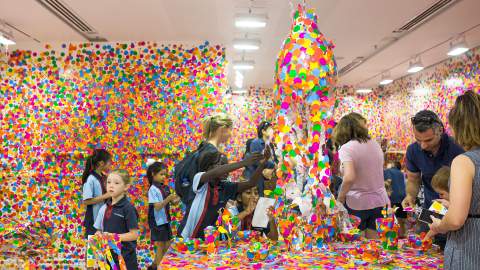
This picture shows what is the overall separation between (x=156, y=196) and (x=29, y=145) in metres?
2.13

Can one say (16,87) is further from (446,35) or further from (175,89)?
(446,35)

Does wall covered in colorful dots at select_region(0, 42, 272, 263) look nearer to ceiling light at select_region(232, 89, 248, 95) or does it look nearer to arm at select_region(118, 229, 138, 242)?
arm at select_region(118, 229, 138, 242)

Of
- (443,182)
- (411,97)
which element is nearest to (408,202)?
(443,182)

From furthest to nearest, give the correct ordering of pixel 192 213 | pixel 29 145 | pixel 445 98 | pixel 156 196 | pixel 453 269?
pixel 445 98 → pixel 29 145 → pixel 156 196 → pixel 192 213 → pixel 453 269

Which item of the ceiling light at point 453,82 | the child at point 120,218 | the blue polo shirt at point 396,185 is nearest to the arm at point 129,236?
the child at point 120,218

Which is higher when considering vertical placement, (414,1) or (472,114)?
(414,1)

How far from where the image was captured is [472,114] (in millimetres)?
1627

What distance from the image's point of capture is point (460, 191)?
60.1 inches

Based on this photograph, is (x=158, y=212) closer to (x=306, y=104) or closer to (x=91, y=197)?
(x=91, y=197)

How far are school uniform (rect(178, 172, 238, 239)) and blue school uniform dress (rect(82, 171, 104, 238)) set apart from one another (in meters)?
1.36

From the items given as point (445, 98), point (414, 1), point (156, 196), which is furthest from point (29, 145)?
point (445, 98)

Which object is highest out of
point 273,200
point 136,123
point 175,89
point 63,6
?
point 63,6

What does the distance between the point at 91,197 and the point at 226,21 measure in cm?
251

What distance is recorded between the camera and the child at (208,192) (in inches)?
101
